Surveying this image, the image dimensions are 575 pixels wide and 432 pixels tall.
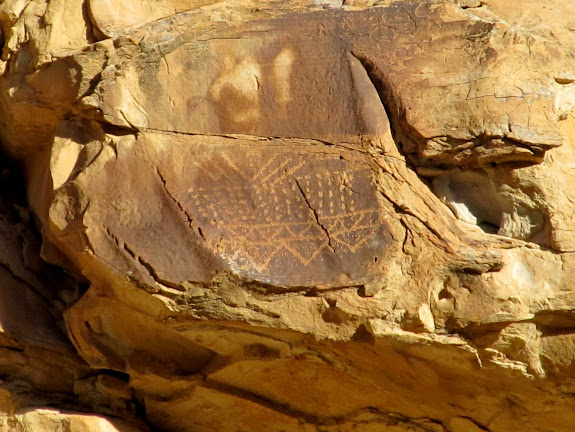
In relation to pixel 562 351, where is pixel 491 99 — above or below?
above

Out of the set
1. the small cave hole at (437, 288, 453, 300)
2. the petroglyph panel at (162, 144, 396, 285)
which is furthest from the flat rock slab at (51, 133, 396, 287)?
the small cave hole at (437, 288, 453, 300)

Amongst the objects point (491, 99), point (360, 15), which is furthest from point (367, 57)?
point (491, 99)

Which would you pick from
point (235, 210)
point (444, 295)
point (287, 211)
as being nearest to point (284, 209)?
point (287, 211)

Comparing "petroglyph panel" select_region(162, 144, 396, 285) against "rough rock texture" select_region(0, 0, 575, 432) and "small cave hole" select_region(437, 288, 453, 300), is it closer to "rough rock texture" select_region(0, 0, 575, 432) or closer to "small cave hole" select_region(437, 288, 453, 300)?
"rough rock texture" select_region(0, 0, 575, 432)

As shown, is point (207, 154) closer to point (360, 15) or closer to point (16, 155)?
point (360, 15)

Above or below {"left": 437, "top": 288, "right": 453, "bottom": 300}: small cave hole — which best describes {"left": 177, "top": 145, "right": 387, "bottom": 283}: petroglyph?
above

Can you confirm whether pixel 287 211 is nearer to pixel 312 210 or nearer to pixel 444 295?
pixel 312 210

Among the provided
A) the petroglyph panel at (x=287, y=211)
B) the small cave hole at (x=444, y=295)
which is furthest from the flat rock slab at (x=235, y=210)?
the small cave hole at (x=444, y=295)
